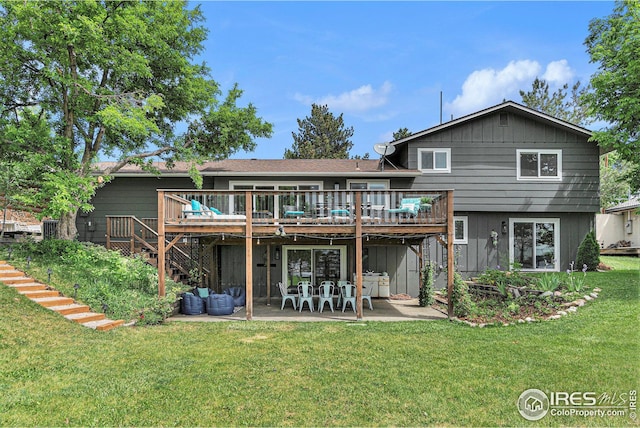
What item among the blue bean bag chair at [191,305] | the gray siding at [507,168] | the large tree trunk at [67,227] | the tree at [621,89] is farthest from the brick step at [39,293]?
the tree at [621,89]

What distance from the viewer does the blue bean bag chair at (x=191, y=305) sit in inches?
396

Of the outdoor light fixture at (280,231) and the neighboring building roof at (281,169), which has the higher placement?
the neighboring building roof at (281,169)

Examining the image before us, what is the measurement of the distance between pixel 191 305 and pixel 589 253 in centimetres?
1335

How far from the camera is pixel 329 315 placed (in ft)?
32.4

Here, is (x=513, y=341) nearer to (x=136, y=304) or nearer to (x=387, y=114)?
(x=136, y=304)

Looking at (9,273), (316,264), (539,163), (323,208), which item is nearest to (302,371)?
(323,208)

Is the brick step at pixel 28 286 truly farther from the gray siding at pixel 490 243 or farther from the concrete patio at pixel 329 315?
the gray siding at pixel 490 243

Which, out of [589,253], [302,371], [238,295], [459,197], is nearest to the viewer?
[302,371]

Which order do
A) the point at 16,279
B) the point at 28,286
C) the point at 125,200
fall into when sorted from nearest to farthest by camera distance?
the point at 28,286 < the point at 16,279 < the point at 125,200

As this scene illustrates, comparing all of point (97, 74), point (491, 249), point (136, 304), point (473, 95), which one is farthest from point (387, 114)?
point (136, 304)

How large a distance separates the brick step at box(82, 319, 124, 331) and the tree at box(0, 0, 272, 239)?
12.5ft

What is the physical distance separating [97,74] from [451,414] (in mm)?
14226

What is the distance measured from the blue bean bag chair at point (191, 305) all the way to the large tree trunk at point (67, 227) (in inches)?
205

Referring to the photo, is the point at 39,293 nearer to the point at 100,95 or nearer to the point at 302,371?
the point at 100,95
